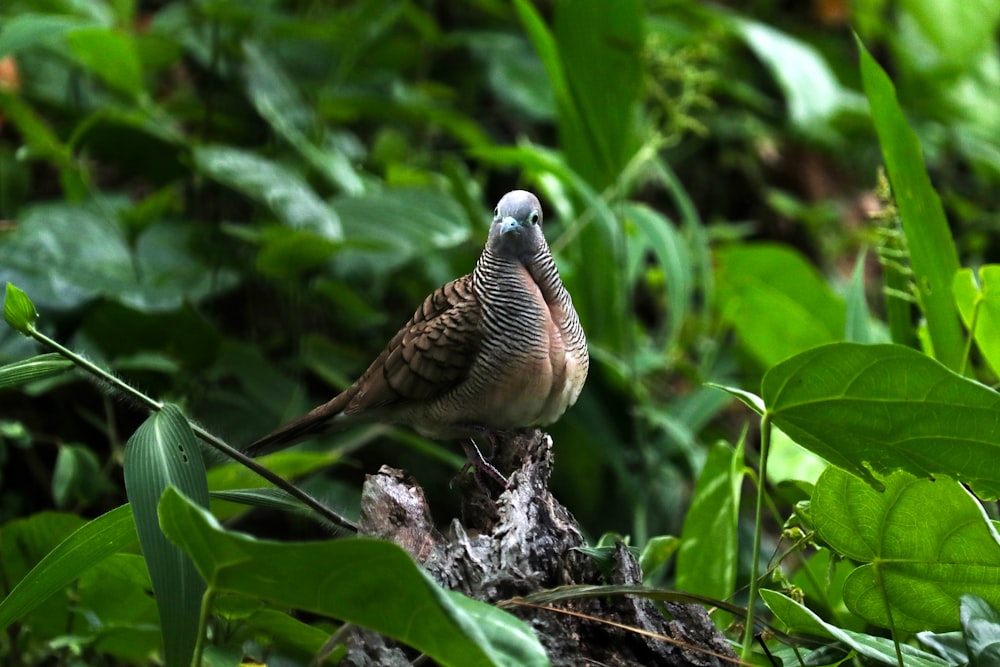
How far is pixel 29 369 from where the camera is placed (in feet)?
4.96

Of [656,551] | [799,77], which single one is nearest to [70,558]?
[656,551]

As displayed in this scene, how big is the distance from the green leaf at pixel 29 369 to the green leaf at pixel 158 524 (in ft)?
0.50

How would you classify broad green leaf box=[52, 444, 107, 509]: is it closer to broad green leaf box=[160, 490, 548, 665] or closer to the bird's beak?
the bird's beak

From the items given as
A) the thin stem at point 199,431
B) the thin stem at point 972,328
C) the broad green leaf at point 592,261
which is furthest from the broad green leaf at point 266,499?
the broad green leaf at point 592,261

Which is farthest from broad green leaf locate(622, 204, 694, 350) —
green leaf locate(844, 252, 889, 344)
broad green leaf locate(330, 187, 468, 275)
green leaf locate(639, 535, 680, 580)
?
green leaf locate(639, 535, 680, 580)

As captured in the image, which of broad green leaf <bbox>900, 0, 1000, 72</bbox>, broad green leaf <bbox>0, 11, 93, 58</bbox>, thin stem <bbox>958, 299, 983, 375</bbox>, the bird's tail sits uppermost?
broad green leaf <bbox>900, 0, 1000, 72</bbox>

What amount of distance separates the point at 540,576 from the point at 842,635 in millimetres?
432

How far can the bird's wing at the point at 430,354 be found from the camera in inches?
80.4

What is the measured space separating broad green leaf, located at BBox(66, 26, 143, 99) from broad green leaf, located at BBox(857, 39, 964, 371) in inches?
86.3

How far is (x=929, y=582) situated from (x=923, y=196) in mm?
903

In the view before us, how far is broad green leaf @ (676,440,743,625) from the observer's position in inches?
81.6

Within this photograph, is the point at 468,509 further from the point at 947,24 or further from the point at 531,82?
the point at 947,24

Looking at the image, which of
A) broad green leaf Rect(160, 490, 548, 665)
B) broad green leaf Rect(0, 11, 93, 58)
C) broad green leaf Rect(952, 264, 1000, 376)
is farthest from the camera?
broad green leaf Rect(0, 11, 93, 58)

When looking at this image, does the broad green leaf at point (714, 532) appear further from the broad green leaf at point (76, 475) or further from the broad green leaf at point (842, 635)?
the broad green leaf at point (76, 475)
